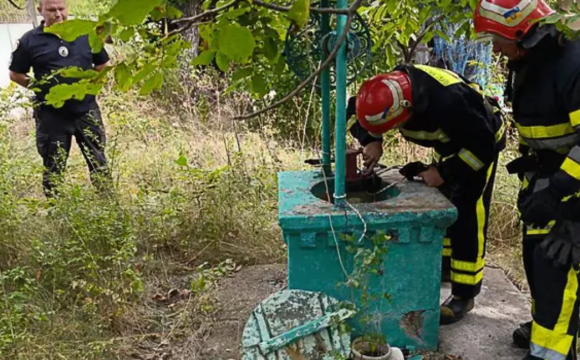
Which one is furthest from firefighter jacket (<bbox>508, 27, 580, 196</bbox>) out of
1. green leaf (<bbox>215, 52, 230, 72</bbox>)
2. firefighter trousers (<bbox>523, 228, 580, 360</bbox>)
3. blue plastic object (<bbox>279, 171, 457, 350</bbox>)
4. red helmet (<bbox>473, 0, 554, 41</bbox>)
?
green leaf (<bbox>215, 52, 230, 72</bbox>)

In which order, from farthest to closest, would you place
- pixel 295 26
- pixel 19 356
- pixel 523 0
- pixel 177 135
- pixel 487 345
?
1. pixel 177 135
2. pixel 487 345
3. pixel 19 356
4. pixel 523 0
5. pixel 295 26

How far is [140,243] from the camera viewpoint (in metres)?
4.21

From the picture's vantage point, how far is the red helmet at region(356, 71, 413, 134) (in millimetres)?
2752

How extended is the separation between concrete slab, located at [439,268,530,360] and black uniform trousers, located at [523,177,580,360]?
0.31m

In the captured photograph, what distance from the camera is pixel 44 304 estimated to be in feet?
10.8

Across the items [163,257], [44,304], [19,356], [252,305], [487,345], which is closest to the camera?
[19,356]

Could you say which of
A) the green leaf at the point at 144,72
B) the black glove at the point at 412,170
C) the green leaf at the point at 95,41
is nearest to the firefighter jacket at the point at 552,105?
the black glove at the point at 412,170

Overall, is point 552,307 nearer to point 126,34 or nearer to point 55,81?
point 126,34

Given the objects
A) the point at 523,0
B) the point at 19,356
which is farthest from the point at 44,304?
the point at 523,0

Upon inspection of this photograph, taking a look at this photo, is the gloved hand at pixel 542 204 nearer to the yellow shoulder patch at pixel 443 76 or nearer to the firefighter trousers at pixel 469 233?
the firefighter trousers at pixel 469 233

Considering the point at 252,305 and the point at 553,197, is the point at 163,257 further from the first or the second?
the point at 553,197

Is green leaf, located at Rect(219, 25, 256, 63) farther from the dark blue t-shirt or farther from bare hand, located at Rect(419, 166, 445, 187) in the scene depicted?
the dark blue t-shirt

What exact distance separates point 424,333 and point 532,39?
1.46 metres

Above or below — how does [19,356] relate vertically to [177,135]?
below
